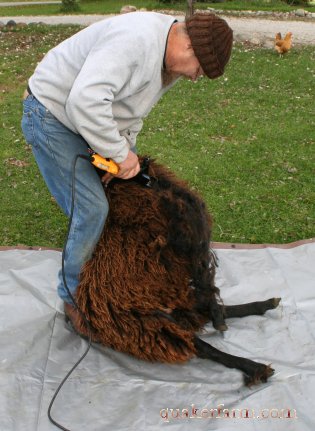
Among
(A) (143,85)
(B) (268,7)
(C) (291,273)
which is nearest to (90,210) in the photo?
(A) (143,85)

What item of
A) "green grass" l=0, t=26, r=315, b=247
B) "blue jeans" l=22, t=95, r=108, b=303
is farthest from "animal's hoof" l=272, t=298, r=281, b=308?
"blue jeans" l=22, t=95, r=108, b=303

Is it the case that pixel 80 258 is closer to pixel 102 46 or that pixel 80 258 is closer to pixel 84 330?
pixel 84 330

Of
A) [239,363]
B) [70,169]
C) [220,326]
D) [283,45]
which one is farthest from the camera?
[283,45]

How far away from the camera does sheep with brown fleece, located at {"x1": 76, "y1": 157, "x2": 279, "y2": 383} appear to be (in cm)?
215

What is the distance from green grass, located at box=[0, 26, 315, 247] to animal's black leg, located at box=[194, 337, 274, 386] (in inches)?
48.6

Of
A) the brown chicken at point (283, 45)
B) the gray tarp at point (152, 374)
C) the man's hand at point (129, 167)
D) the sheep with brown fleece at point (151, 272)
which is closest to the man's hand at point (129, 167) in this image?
the man's hand at point (129, 167)

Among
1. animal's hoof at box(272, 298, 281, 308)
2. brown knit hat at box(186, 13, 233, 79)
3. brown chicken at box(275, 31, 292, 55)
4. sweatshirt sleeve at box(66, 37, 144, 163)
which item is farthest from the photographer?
brown chicken at box(275, 31, 292, 55)

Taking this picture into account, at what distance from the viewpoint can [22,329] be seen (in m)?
2.52

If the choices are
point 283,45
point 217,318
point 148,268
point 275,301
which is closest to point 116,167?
point 148,268

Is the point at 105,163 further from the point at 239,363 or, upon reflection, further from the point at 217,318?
the point at 239,363

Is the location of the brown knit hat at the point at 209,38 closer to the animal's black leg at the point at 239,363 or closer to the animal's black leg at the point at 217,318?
the animal's black leg at the point at 217,318

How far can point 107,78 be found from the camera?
180 centimetres

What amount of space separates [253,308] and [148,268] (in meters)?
0.74

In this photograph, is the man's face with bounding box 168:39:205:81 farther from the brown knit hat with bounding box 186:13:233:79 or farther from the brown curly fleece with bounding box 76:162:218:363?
the brown curly fleece with bounding box 76:162:218:363
